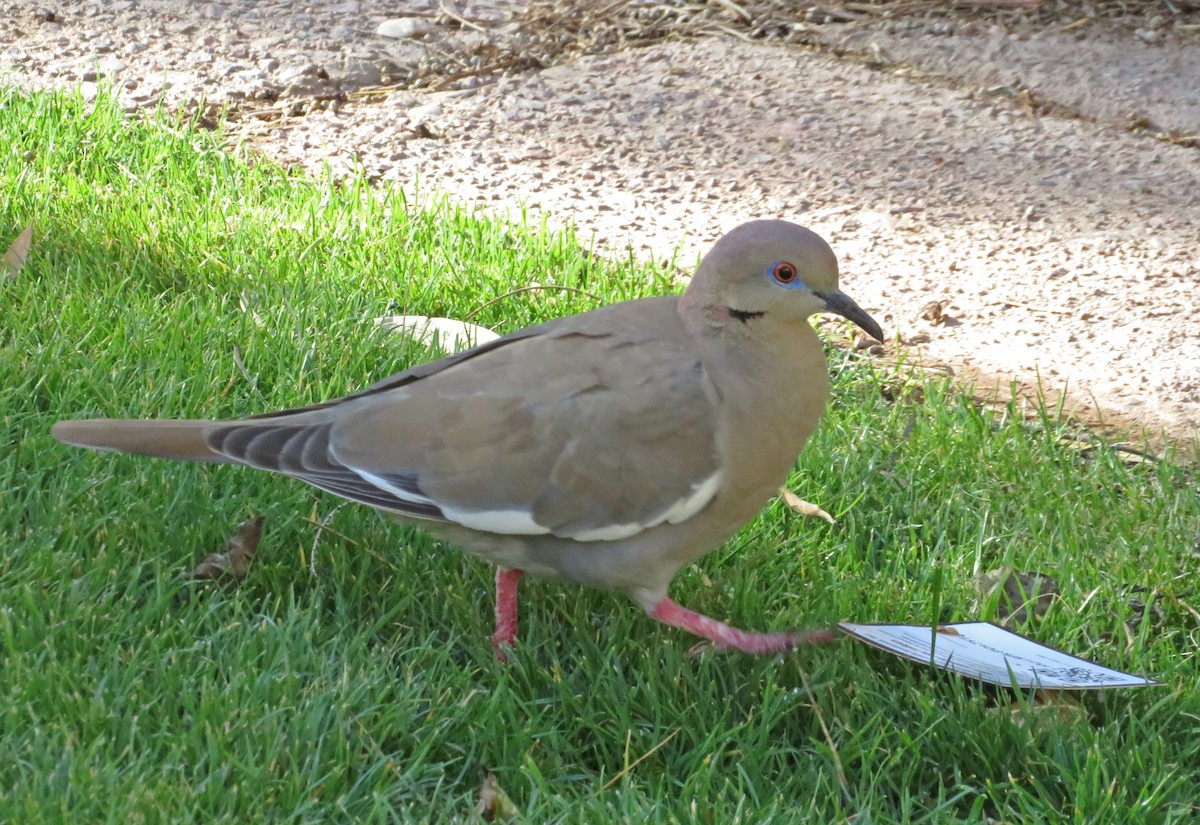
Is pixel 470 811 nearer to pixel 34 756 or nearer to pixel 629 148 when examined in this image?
pixel 34 756

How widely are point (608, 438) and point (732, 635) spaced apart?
1.45 feet

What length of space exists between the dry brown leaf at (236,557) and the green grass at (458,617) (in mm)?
34

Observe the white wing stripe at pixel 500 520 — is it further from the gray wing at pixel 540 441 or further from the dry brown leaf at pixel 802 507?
the dry brown leaf at pixel 802 507

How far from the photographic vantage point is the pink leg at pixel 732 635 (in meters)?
2.62

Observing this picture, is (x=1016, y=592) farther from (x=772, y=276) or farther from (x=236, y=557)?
(x=236, y=557)

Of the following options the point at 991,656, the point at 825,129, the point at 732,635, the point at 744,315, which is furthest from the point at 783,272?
the point at 825,129

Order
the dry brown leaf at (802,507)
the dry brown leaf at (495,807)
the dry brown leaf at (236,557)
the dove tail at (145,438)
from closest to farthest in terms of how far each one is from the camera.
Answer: the dry brown leaf at (495,807), the dove tail at (145,438), the dry brown leaf at (236,557), the dry brown leaf at (802,507)

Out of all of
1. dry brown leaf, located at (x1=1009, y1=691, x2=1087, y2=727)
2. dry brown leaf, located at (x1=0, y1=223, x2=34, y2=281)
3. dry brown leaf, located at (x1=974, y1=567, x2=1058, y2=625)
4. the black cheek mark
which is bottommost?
dry brown leaf, located at (x1=974, y1=567, x2=1058, y2=625)

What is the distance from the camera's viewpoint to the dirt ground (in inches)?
158

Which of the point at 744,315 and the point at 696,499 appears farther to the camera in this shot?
the point at 744,315

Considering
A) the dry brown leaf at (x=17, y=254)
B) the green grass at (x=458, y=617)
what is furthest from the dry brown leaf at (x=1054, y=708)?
the dry brown leaf at (x=17, y=254)

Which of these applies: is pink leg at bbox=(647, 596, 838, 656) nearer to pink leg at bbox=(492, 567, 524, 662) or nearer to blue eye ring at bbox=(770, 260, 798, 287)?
pink leg at bbox=(492, 567, 524, 662)

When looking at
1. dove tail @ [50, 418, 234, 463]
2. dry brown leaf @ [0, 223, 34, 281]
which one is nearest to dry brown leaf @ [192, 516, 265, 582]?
dove tail @ [50, 418, 234, 463]

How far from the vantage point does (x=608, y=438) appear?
100 inches
